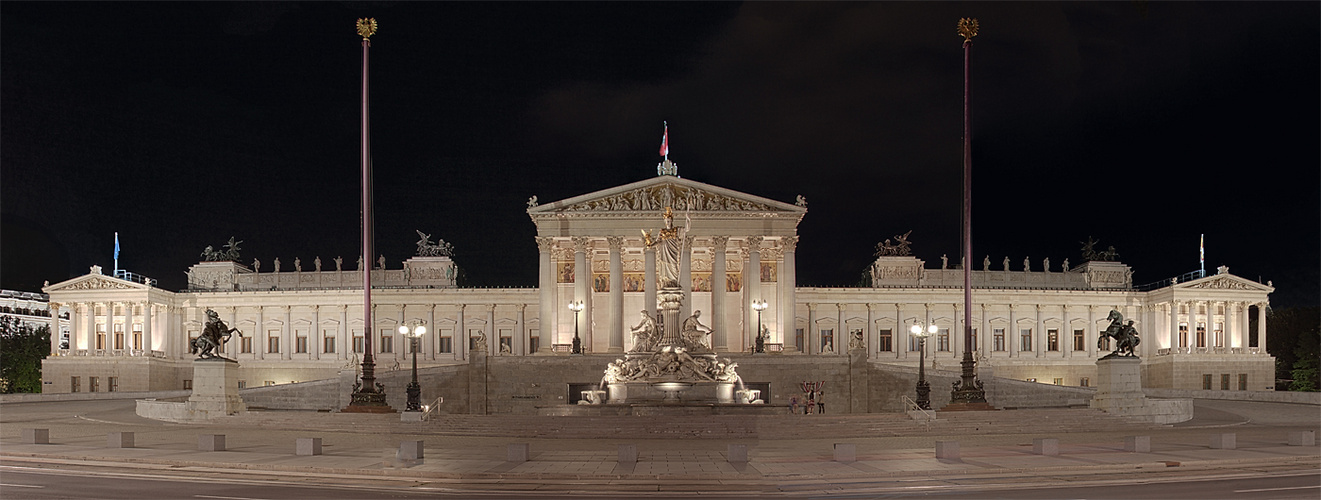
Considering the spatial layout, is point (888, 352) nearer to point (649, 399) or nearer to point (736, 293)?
point (736, 293)

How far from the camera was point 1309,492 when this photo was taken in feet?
82.1

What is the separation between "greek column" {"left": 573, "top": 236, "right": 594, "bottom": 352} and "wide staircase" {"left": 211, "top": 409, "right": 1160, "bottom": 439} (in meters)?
40.2

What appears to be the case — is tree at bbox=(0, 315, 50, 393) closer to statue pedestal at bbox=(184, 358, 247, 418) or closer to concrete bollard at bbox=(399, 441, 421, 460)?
statue pedestal at bbox=(184, 358, 247, 418)

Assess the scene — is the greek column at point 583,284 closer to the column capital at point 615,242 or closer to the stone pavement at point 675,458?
the column capital at point 615,242

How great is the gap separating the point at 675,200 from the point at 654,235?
3243 millimetres

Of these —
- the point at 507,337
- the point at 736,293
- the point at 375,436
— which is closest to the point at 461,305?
the point at 507,337

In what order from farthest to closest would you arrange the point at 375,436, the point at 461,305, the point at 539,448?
1. the point at 461,305
2. the point at 375,436
3. the point at 539,448

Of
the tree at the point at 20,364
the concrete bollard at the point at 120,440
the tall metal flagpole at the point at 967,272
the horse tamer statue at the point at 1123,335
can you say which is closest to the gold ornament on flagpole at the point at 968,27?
the tall metal flagpole at the point at 967,272

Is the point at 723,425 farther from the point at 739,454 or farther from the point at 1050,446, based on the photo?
the point at 1050,446

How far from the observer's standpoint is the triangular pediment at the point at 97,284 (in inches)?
3900

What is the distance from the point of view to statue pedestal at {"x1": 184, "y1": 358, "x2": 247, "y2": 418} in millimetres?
48344

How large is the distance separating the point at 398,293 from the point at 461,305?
17.6ft

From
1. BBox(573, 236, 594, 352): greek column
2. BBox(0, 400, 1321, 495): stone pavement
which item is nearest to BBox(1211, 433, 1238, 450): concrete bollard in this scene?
BBox(0, 400, 1321, 495): stone pavement

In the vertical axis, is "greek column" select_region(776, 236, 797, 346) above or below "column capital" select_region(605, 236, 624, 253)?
below
